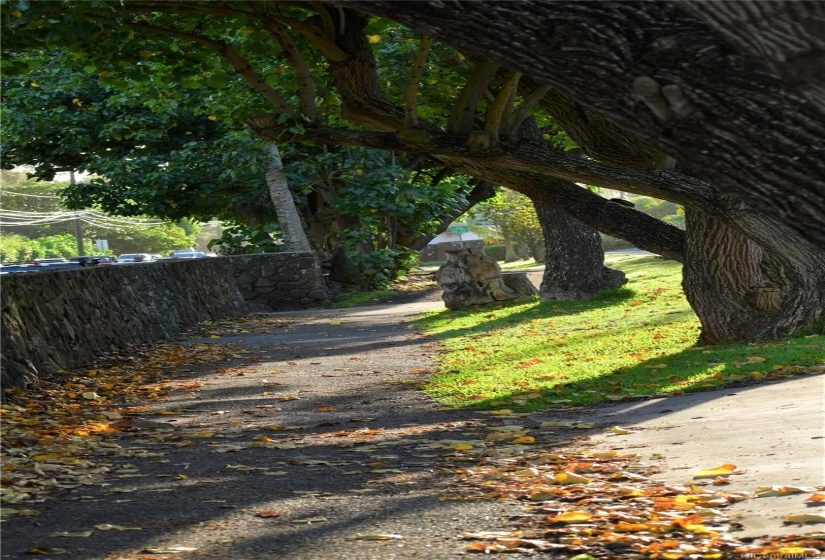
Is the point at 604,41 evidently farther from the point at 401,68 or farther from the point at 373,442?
the point at 401,68

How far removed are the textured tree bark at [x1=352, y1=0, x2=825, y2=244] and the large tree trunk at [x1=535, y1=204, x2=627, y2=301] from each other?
15540 millimetres

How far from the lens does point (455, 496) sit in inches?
221

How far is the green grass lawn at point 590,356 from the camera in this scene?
9.41m

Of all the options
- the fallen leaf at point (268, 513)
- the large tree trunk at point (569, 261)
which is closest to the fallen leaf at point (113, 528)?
the fallen leaf at point (268, 513)

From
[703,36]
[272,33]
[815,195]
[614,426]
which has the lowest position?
[614,426]

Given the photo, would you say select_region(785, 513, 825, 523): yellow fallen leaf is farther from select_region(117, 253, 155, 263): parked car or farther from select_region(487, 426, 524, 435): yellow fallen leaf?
select_region(117, 253, 155, 263): parked car

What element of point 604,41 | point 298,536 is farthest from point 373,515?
point 604,41

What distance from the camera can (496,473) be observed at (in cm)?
614

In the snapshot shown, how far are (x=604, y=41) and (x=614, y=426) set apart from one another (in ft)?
15.5

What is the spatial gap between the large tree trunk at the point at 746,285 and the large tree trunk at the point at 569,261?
7101 mm

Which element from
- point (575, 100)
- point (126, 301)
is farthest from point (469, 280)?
point (575, 100)

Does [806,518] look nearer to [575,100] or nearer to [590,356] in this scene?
[575,100]

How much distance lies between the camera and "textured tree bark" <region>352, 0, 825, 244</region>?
3121 mm

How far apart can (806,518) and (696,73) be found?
219 cm
